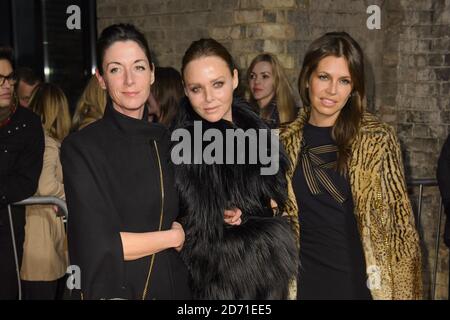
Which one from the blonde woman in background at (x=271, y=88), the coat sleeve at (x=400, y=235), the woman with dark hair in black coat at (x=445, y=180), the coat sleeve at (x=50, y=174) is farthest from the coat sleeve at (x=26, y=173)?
the woman with dark hair in black coat at (x=445, y=180)

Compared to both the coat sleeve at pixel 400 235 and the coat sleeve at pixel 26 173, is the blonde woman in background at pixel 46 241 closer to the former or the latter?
the coat sleeve at pixel 26 173

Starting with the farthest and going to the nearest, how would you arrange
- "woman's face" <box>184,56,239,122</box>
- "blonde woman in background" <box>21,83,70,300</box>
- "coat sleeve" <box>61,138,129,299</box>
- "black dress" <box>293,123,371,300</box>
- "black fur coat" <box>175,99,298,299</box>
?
"blonde woman in background" <box>21,83,70,300</box> → "black dress" <box>293,123,371,300</box> → "woman's face" <box>184,56,239,122</box> → "black fur coat" <box>175,99,298,299</box> → "coat sleeve" <box>61,138,129,299</box>

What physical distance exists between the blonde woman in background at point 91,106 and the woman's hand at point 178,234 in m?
2.12

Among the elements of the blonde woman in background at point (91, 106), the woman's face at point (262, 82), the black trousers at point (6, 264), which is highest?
the woman's face at point (262, 82)

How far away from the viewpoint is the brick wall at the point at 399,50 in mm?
6449

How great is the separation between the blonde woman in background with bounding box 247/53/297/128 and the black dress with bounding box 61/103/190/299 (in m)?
3.31

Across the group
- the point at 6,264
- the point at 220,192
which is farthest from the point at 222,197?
→ the point at 6,264

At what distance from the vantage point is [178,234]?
92.5 inches

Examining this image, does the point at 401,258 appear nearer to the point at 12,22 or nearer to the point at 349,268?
the point at 349,268

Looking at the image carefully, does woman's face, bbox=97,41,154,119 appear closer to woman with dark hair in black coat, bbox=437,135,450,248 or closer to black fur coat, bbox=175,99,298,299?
black fur coat, bbox=175,99,298,299

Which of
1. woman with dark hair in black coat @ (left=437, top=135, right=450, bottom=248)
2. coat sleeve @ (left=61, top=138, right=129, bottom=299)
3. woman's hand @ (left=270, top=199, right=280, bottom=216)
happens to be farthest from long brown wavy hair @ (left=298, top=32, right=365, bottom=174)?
coat sleeve @ (left=61, top=138, right=129, bottom=299)

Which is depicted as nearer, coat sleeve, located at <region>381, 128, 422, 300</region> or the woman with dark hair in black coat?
coat sleeve, located at <region>381, 128, 422, 300</region>

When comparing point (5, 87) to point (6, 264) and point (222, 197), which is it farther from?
point (222, 197)

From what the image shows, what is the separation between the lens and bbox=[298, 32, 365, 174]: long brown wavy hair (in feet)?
9.59
